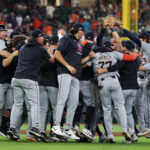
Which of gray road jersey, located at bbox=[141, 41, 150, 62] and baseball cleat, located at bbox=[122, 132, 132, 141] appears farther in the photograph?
gray road jersey, located at bbox=[141, 41, 150, 62]

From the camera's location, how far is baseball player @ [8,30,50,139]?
10.1 meters

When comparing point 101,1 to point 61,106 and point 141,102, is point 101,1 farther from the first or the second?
point 61,106

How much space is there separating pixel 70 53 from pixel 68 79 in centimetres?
48

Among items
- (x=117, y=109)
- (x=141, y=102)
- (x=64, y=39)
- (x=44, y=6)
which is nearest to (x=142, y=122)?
(x=141, y=102)

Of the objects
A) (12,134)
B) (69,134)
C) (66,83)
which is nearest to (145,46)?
(66,83)

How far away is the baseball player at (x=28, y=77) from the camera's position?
10.1 m

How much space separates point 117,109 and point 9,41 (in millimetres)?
2663

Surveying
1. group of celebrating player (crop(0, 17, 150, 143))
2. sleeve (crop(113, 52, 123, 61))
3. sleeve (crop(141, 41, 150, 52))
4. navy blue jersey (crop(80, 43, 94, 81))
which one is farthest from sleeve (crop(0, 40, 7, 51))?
sleeve (crop(141, 41, 150, 52))

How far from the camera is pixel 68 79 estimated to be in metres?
10.2

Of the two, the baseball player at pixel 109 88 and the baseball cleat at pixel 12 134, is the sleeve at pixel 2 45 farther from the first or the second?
the baseball player at pixel 109 88

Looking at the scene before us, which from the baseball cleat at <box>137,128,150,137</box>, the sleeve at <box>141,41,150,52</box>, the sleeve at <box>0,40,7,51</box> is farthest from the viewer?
the baseball cleat at <box>137,128,150,137</box>

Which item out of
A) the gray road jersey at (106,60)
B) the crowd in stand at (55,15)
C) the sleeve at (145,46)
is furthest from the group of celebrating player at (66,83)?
the crowd in stand at (55,15)

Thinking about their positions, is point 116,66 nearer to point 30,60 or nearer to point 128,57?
point 128,57

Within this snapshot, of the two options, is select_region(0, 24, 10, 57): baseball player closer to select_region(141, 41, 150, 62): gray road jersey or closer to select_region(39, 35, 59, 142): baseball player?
select_region(39, 35, 59, 142): baseball player
